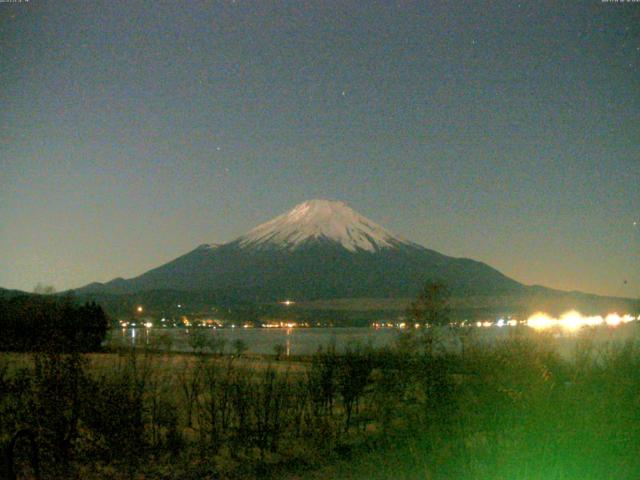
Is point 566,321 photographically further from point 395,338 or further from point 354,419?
point 354,419

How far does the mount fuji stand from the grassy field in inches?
3745

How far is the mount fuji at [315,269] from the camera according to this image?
127688 mm

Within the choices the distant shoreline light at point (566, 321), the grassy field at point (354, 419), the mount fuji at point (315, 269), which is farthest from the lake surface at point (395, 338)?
the mount fuji at point (315, 269)

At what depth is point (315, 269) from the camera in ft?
478

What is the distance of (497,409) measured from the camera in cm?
900

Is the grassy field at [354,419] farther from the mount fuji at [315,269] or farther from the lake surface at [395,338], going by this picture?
the mount fuji at [315,269]

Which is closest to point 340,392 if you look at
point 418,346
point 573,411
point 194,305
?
point 418,346

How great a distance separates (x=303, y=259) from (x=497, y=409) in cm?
14123

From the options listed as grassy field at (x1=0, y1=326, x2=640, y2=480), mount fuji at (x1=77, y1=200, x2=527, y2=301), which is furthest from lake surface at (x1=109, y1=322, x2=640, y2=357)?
mount fuji at (x1=77, y1=200, x2=527, y2=301)

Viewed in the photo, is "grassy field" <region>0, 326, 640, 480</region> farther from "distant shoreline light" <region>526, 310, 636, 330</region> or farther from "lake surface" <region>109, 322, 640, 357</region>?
"distant shoreline light" <region>526, 310, 636, 330</region>

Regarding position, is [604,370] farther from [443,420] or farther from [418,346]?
[418,346]

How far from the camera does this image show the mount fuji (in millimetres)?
127688

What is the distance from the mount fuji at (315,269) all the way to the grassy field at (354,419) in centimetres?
9512

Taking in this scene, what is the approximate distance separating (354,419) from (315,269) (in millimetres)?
130578
